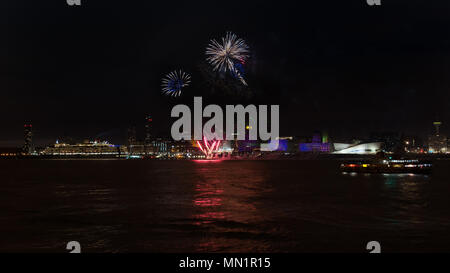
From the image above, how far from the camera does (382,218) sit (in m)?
24.5

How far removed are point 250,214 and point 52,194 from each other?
23.3 metres

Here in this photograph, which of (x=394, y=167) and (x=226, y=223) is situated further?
(x=394, y=167)

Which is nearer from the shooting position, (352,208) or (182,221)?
(182,221)

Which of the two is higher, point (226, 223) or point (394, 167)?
point (394, 167)

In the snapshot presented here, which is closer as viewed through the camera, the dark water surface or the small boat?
the dark water surface

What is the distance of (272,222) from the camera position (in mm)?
22984

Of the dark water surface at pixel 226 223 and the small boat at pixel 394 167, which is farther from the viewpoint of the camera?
the small boat at pixel 394 167
